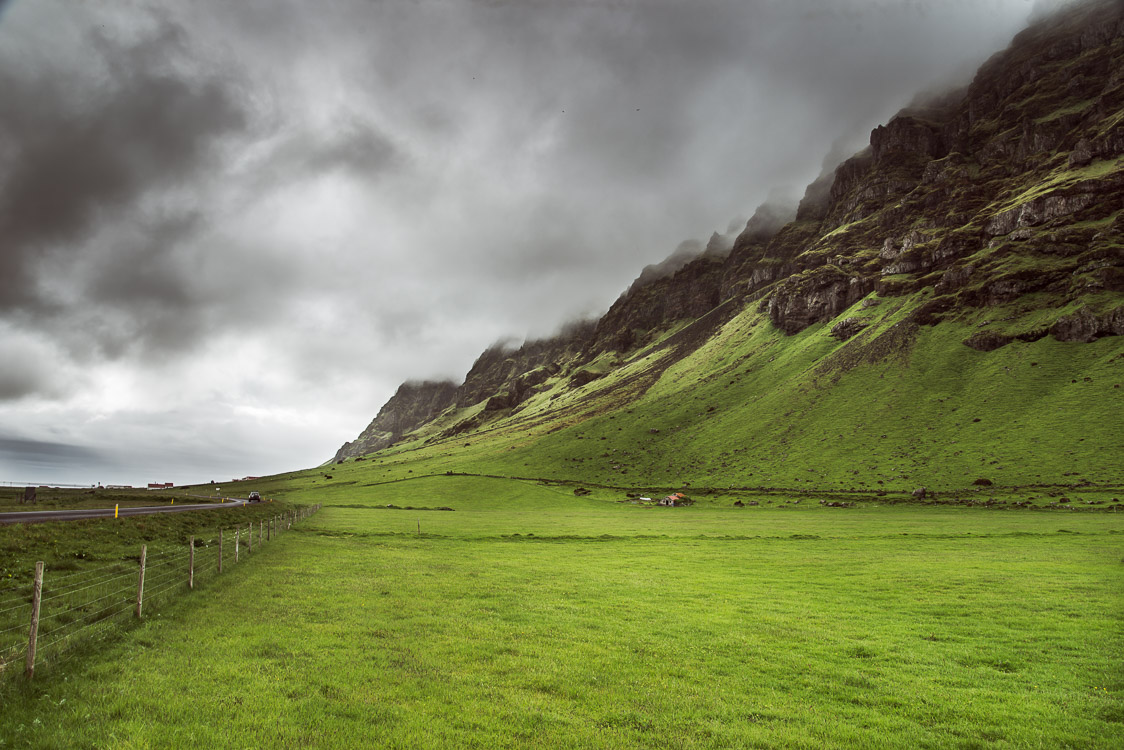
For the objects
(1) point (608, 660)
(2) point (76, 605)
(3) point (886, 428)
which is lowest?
(1) point (608, 660)

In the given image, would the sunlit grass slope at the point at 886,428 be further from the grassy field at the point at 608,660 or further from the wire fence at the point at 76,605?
the wire fence at the point at 76,605

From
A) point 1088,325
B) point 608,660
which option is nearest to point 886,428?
point 1088,325

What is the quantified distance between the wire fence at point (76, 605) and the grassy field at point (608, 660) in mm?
863

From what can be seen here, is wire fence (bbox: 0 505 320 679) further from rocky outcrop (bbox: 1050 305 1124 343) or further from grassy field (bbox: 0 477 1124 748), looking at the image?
rocky outcrop (bbox: 1050 305 1124 343)

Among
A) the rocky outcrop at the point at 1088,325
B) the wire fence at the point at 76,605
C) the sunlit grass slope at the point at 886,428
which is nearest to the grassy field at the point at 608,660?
the wire fence at the point at 76,605

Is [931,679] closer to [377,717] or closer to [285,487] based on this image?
[377,717]

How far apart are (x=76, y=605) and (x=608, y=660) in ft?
67.3

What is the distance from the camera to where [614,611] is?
2312 centimetres

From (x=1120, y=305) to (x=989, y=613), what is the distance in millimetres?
183506

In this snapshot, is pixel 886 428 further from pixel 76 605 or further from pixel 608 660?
pixel 76 605

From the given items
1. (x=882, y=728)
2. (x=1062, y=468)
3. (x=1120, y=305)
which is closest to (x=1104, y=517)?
(x=1062, y=468)

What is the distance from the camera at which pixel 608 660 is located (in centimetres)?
1620

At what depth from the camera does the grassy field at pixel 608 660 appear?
37.2 ft

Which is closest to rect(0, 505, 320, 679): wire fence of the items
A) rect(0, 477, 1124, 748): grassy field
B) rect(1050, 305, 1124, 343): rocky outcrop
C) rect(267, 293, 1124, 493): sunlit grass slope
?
rect(0, 477, 1124, 748): grassy field
